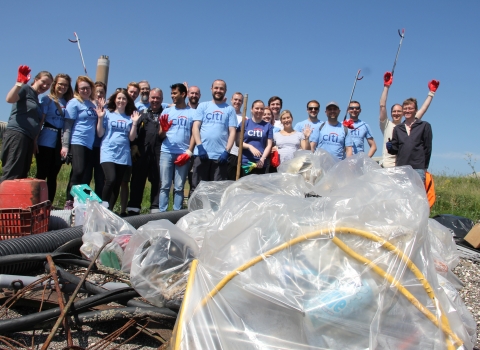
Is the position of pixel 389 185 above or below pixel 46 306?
above

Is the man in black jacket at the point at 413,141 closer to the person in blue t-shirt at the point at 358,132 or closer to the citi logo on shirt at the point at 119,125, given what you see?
the person in blue t-shirt at the point at 358,132

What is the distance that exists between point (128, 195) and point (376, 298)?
483 cm

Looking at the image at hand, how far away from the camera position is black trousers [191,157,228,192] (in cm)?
520

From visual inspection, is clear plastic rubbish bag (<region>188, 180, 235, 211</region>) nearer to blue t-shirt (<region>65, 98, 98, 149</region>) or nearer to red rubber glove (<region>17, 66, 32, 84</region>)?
blue t-shirt (<region>65, 98, 98, 149</region>)

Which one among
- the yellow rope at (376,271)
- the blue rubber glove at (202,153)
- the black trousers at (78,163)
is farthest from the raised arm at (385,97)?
the yellow rope at (376,271)

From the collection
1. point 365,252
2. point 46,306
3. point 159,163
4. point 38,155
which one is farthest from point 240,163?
point 365,252

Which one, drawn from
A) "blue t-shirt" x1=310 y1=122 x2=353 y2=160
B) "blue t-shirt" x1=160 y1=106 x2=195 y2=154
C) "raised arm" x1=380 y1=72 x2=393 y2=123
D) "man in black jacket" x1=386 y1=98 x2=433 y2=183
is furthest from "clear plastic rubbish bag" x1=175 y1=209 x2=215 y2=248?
"raised arm" x1=380 y1=72 x2=393 y2=123

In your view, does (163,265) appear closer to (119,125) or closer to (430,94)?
(119,125)

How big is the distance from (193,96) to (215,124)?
0.84 m

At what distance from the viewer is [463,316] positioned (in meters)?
2.17

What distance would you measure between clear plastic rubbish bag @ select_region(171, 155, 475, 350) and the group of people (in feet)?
11.2

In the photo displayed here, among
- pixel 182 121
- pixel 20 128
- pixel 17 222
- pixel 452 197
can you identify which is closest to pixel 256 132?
pixel 182 121

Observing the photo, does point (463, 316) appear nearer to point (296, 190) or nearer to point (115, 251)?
point (296, 190)

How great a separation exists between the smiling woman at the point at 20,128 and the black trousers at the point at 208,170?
5.97ft
